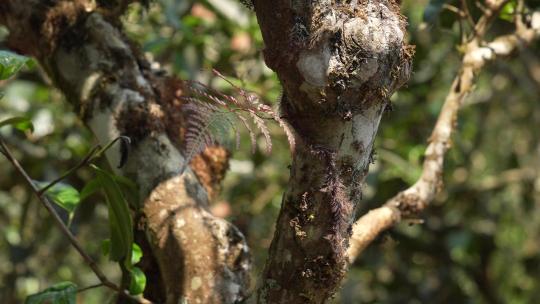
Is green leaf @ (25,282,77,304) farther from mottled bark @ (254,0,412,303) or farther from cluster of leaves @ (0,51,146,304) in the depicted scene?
mottled bark @ (254,0,412,303)

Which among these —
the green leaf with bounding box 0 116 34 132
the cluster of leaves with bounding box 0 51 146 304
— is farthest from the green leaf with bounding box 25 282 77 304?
the green leaf with bounding box 0 116 34 132

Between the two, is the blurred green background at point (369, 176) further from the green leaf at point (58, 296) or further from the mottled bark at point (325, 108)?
the mottled bark at point (325, 108)

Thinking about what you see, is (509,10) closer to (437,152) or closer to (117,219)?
(437,152)

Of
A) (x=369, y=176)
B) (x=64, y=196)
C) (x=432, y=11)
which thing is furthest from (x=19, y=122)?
(x=369, y=176)

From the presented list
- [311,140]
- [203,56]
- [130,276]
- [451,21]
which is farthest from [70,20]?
[203,56]

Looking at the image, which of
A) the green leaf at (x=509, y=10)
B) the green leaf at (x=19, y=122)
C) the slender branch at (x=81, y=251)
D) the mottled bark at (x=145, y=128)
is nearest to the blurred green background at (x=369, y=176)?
the green leaf at (x=509, y=10)

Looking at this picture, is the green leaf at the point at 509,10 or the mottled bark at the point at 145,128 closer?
the mottled bark at the point at 145,128
